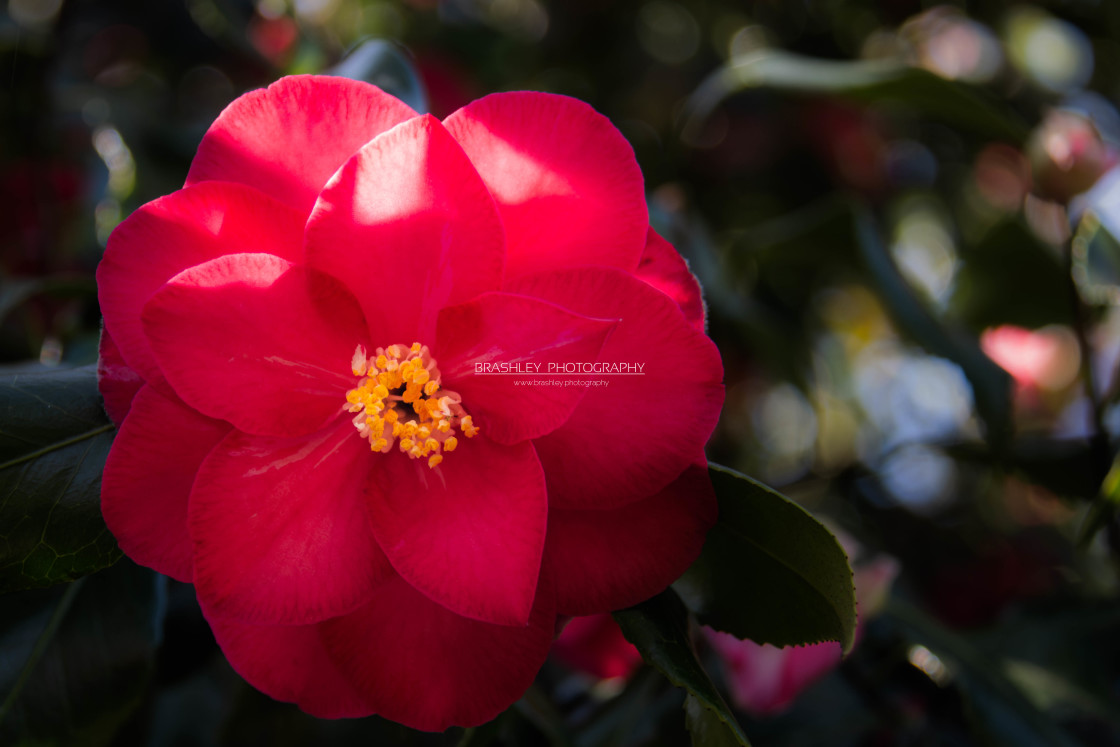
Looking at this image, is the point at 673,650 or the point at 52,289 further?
the point at 52,289

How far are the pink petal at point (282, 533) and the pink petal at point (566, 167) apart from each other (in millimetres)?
235

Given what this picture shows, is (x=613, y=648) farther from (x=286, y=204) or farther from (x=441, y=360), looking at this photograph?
(x=286, y=204)

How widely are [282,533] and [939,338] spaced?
0.82 metres

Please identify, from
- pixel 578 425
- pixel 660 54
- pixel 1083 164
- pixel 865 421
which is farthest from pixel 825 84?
pixel 660 54

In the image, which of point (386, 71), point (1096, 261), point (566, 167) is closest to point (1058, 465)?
point (1096, 261)

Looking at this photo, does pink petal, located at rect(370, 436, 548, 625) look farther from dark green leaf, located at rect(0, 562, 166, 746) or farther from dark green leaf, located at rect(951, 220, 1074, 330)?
dark green leaf, located at rect(951, 220, 1074, 330)

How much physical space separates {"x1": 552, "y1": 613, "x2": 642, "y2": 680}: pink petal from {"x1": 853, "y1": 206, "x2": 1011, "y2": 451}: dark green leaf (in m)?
0.52

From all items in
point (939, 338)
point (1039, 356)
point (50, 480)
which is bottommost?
point (1039, 356)

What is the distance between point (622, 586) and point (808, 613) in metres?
0.15

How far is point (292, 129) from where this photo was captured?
542 mm

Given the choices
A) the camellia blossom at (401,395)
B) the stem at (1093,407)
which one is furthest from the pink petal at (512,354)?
the stem at (1093,407)

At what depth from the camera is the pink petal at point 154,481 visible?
505 millimetres

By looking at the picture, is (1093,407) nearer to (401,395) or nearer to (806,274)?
(806,274)

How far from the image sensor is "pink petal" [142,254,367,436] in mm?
497
